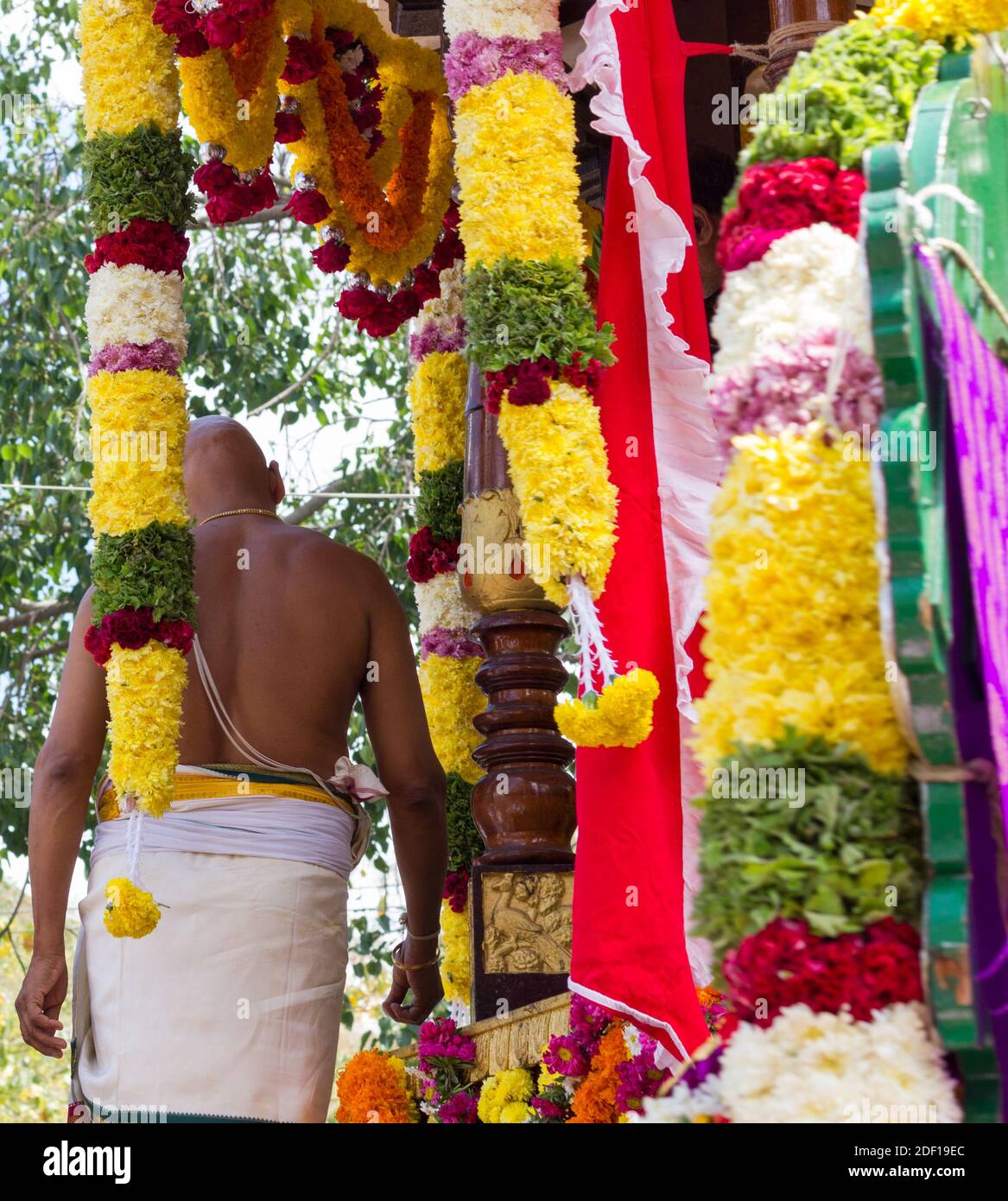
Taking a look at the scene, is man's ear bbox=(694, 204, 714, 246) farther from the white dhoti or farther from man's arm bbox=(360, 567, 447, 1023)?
the white dhoti

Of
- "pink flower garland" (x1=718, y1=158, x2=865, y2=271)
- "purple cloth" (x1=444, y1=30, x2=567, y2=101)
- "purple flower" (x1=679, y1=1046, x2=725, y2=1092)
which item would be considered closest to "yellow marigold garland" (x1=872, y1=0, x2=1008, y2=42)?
"pink flower garland" (x1=718, y1=158, x2=865, y2=271)

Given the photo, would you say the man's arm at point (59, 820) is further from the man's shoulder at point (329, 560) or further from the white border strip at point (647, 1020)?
the white border strip at point (647, 1020)

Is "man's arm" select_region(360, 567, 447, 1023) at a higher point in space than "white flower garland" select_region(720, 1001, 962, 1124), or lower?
higher

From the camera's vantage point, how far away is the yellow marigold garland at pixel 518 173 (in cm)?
372

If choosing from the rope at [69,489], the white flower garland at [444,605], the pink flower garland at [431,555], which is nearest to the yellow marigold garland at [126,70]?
the pink flower garland at [431,555]

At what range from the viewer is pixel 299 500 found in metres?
9.55

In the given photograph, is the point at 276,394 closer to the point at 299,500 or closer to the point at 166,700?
the point at 299,500

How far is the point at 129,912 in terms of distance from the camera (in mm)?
3822

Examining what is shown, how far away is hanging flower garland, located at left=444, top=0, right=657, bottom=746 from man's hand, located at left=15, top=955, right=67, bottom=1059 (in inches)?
57.1

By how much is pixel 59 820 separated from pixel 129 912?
48cm

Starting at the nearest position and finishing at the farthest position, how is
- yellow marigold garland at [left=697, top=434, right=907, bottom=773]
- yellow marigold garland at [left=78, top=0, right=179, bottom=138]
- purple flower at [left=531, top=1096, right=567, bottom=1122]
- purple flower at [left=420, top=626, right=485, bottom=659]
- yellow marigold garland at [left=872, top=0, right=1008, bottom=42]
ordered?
yellow marigold garland at [left=697, top=434, right=907, bottom=773], yellow marigold garland at [left=872, top=0, right=1008, bottom=42], purple flower at [left=531, top=1096, right=567, bottom=1122], yellow marigold garland at [left=78, top=0, right=179, bottom=138], purple flower at [left=420, top=626, right=485, bottom=659]

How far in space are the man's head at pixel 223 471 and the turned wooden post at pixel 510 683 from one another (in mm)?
603

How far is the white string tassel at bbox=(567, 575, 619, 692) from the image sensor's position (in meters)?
3.55

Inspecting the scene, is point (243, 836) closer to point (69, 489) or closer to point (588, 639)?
point (588, 639)
